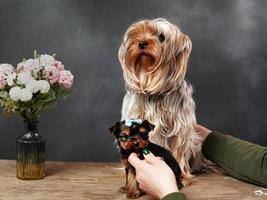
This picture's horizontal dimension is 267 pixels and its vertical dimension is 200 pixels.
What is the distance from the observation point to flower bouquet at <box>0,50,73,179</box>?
308 cm

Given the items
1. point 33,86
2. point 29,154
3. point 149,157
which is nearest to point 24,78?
point 33,86

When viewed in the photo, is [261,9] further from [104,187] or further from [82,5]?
[104,187]

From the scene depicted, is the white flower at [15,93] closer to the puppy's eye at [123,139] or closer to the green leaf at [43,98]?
the green leaf at [43,98]

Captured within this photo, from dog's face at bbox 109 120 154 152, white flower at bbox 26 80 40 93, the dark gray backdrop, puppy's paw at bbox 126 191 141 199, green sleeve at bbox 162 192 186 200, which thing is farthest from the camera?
the dark gray backdrop

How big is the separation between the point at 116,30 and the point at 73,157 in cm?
82

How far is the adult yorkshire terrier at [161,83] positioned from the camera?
3059mm

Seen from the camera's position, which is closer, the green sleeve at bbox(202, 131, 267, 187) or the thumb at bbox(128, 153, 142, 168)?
the thumb at bbox(128, 153, 142, 168)

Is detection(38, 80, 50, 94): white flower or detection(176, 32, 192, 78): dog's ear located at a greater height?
detection(176, 32, 192, 78): dog's ear

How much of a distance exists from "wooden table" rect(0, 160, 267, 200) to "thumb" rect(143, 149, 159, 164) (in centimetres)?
21

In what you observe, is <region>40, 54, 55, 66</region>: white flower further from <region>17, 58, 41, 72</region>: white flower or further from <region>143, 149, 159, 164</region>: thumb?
<region>143, 149, 159, 164</region>: thumb

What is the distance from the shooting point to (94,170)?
342 centimetres

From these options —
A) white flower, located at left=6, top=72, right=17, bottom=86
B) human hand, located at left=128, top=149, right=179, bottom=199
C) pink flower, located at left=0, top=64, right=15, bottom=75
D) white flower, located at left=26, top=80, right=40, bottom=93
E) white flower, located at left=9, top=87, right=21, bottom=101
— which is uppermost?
pink flower, located at left=0, top=64, right=15, bottom=75

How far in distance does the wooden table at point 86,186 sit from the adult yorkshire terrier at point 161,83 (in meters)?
0.15

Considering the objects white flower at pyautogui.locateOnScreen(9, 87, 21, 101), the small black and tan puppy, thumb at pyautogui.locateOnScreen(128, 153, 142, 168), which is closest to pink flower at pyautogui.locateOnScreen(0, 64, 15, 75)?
white flower at pyautogui.locateOnScreen(9, 87, 21, 101)
